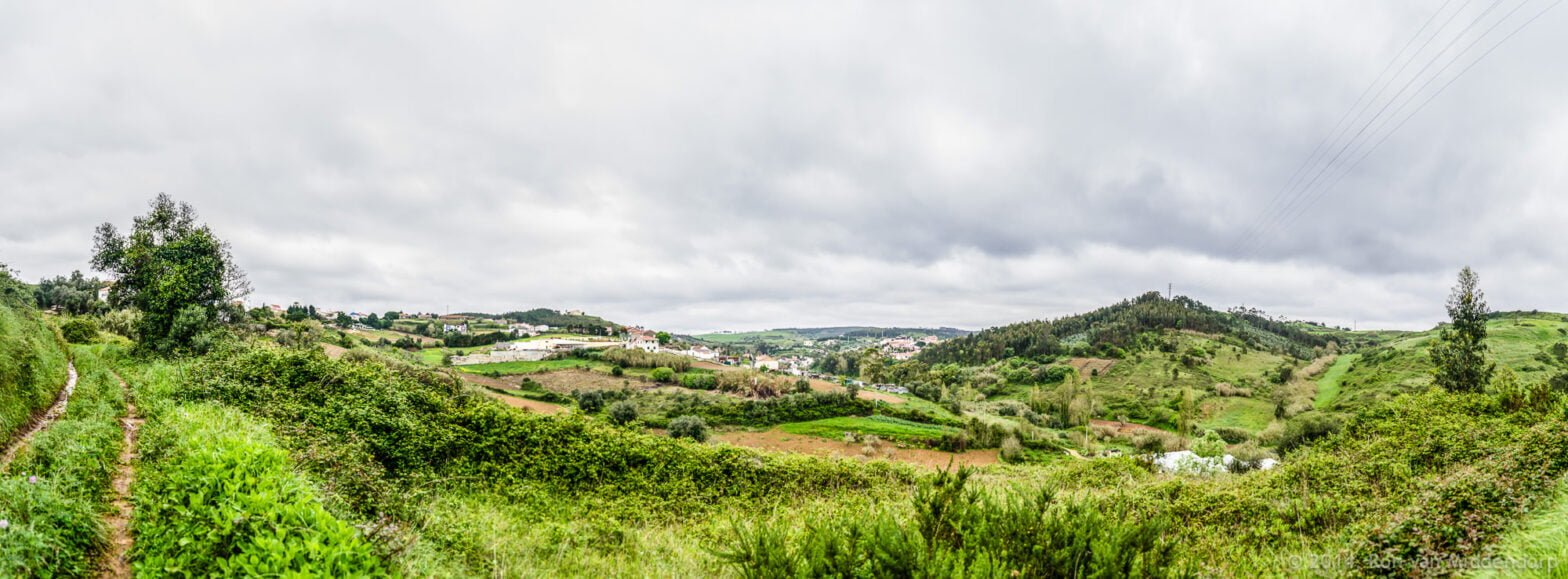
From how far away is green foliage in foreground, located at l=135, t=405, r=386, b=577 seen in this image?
11.7ft

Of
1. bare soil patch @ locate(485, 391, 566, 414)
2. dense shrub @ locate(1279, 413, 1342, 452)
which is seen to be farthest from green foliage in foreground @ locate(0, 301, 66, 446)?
dense shrub @ locate(1279, 413, 1342, 452)

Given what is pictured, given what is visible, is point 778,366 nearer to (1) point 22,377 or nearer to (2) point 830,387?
(2) point 830,387

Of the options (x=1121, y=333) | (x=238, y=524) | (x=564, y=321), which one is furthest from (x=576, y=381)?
(x=1121, y=333)

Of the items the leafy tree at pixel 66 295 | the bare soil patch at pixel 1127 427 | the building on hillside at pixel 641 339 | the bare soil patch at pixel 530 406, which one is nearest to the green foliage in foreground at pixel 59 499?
the bare soil patch at pixel 530 406

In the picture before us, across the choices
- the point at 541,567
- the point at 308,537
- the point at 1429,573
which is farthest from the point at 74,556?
the point at 1429,573

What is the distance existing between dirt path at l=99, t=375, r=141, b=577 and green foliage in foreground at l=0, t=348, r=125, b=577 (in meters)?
0.10

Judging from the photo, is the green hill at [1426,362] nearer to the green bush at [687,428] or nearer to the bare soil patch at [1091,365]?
the bare soil patch at [1091,365]

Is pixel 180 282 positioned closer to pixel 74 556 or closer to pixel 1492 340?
pixel 74 556

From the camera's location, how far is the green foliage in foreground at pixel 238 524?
3.57m

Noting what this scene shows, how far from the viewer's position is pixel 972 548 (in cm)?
368

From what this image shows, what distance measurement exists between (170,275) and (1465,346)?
4594 cm

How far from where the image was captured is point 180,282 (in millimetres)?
16812

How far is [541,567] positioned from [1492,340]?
8758 cm

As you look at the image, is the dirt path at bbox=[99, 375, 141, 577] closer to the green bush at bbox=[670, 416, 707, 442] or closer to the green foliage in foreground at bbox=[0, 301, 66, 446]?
the green foliage in foreground at bbox=[0, 301, 66, 446]
